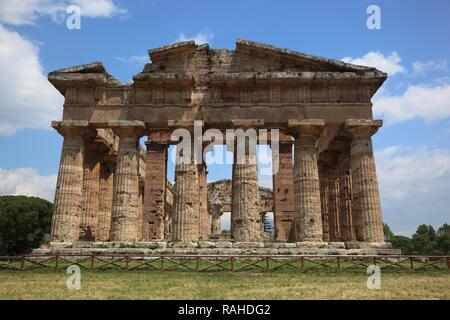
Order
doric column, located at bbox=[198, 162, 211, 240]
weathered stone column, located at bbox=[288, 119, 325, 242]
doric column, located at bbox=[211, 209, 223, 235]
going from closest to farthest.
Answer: weathered stone column, located at bbox=[288, 119, 325, 242]
doric column, located at bbox=[198, 162, 211, 240]
doric column, located at bbox=[211, 209, 223, 235]

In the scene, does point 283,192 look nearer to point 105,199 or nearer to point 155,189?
point 155,189

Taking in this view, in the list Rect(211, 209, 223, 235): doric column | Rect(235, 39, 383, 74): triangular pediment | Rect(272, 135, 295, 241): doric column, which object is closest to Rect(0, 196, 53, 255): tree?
Rect(211, 209, 223, 235): doric column

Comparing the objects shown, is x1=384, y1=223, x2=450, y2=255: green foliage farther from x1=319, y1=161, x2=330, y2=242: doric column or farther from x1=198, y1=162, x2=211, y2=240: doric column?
x1=198, y1=162, x2=211, y2=240: doric column

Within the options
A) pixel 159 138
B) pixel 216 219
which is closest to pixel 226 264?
pixel 159 138

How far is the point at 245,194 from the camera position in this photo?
22141 millimetres

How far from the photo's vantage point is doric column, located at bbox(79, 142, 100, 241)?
2611 cm

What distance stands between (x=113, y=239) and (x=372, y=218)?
1416 cm

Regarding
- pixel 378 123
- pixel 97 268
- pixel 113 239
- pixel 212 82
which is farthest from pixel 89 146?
pixel 378 123

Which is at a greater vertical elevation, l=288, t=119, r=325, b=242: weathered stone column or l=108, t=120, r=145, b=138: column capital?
l=108, t=120, r=145, b=138: column capital

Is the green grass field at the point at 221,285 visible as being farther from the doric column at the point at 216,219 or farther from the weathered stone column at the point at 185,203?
the doric column at the point at 216,219

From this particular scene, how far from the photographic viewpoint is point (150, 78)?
22828 millimetres

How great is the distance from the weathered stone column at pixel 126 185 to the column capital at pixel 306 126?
859 centimetres

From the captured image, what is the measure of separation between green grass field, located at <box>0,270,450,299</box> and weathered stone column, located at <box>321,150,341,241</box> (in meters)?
12.5
